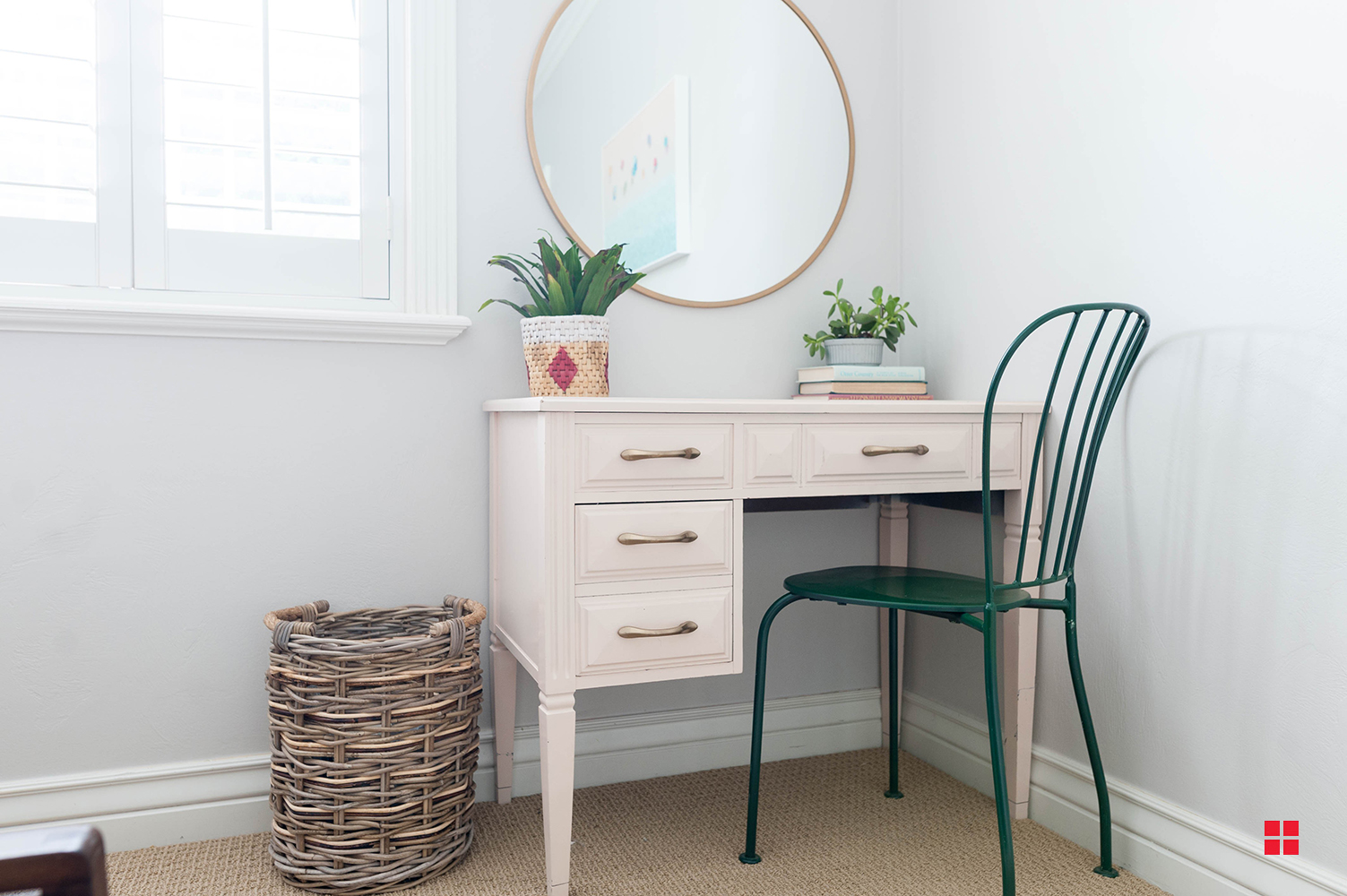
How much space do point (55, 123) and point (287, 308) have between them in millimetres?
482

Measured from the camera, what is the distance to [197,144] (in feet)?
5.32

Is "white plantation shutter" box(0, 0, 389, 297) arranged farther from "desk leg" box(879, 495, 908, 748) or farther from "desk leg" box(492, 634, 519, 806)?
"desk leg" box(879, 495, 908, 748)

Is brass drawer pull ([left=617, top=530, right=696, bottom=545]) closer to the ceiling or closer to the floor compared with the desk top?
closer to the floor

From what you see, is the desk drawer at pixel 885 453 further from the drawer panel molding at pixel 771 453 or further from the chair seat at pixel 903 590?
the chair seat at pixel 903 590

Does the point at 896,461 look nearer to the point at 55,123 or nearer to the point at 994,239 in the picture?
the point at 994,239

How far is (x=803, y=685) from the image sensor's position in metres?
2.02

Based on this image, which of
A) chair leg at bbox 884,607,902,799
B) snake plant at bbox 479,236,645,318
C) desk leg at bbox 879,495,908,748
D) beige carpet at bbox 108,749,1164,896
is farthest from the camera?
desk leg at bbox 879,495,908,748

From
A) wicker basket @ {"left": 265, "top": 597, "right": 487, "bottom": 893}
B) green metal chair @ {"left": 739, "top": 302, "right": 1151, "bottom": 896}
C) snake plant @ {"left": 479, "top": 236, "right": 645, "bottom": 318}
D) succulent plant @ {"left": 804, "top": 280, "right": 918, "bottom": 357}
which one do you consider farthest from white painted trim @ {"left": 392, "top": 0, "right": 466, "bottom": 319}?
green metal chair @ {"left": 739, "top": 302, "right": 1151, "bottom": 896}

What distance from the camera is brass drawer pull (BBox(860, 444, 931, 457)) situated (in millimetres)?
1507

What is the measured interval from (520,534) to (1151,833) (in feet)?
3.76

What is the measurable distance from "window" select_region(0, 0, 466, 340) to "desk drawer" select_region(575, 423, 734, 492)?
0.53 m

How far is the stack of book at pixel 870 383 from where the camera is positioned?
1.79m

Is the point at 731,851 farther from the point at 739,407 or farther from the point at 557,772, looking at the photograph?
the point at 739,407

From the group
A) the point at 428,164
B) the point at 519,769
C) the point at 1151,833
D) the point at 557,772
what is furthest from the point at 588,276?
the point at 1151,833
